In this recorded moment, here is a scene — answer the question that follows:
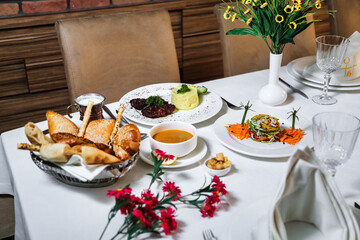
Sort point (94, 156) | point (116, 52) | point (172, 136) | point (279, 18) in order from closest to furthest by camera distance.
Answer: point (94, 156) → point (172, 136) → point (279, 18) → point (116, 52)

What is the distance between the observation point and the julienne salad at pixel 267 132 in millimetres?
1079

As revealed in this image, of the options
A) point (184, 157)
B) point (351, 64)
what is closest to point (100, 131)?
point (184, 157)

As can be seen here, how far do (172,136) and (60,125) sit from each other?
0.29 metres

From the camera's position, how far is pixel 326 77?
1355 millimetres

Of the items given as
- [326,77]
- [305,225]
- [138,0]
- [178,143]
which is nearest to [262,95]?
[326,77]

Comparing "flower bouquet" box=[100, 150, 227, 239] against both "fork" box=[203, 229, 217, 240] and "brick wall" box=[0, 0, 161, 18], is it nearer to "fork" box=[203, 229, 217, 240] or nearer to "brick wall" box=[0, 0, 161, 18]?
"fork" box=[203, 229, 217, 240]

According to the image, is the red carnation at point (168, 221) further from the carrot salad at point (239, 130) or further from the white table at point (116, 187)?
the carrot salad at point (239, 130)

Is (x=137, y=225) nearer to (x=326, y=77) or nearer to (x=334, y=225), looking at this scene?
(x=334, y=225)

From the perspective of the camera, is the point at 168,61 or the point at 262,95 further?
the point at 168,61

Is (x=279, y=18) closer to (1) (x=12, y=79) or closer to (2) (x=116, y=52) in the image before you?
(2) (x=116, y=52)

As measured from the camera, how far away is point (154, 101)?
1.28 m

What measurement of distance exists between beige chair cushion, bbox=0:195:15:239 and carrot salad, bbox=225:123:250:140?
0.78 metres

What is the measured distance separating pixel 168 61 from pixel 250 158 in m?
0.80

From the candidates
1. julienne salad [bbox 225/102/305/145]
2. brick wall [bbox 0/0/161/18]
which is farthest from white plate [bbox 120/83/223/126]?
brick wall [bbox 0/0/161/18]
